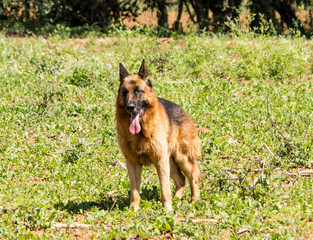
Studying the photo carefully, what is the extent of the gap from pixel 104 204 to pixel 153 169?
→ 1799 millimetres

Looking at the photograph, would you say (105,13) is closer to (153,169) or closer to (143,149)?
(153,169)

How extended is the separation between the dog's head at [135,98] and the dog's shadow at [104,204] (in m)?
1.08

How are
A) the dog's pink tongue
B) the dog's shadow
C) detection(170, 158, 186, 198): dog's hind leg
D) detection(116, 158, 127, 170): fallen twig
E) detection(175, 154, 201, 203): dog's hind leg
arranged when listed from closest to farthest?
the dog's pink tongue < the dog's shadow < detection(175, 154, 201, 203): dog's hind leg < detection(170, 158, 186, 198): dog's hind leg < detection(116, 158, 127, 170): fallen twig

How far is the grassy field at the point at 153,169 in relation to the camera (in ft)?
17.5

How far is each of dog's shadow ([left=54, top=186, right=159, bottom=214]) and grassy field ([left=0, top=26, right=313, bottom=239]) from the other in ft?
0.08

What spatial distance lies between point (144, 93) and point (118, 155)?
2706 millimetres

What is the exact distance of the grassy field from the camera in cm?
533

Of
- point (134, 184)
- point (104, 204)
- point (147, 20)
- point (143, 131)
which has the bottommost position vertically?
point (104, 204)

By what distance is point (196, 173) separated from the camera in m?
6.41

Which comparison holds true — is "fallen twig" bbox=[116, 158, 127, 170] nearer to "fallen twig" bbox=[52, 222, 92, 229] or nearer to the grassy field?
the grassy field

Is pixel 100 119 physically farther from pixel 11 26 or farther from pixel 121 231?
pixel 11 26

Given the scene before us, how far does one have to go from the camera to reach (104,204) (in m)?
6.12

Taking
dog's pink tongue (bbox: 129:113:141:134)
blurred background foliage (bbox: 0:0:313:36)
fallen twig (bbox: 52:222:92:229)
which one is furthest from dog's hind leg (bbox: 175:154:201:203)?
blurred background foliage (bbox: 0:0:313:36)

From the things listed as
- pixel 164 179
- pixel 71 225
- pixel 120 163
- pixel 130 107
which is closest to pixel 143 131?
pixel 130 107
